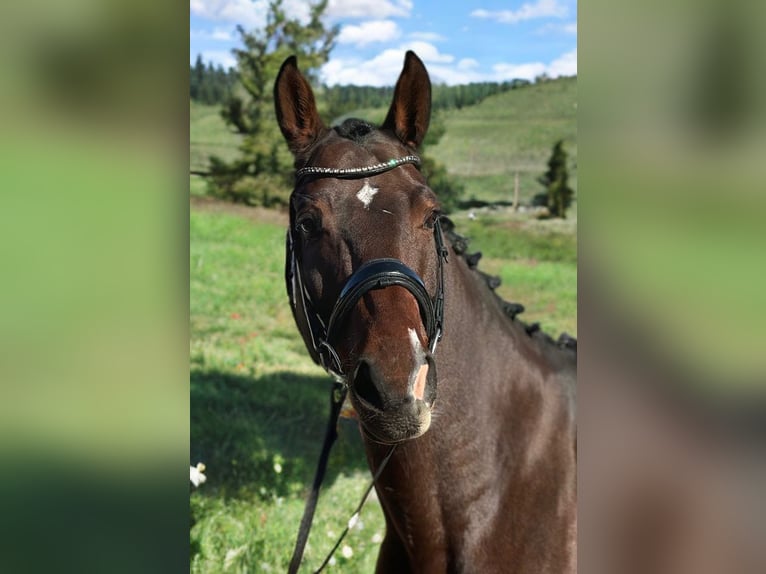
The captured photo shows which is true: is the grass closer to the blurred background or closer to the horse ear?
the horse ear

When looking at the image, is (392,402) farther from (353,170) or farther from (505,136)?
(505,136)

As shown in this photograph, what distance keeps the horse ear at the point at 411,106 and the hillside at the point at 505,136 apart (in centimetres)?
813

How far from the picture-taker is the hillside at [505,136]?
35.5 ft

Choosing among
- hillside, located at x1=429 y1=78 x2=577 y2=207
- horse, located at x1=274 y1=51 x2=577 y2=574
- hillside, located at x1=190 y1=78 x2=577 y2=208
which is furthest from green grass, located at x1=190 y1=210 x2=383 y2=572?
hillside, located at x1=429 y1=78 x2=577 y2=207

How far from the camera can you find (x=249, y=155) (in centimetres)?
969

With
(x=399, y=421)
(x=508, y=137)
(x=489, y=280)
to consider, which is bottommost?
(x=399, y=421)

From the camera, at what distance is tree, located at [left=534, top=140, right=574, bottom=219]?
10363mm

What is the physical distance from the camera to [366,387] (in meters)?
2.07

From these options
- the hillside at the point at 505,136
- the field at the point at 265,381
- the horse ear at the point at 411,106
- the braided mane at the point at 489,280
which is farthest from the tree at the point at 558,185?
the horse ear at the point at 411,106

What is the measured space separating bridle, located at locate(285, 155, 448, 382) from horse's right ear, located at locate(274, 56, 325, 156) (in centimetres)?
18
